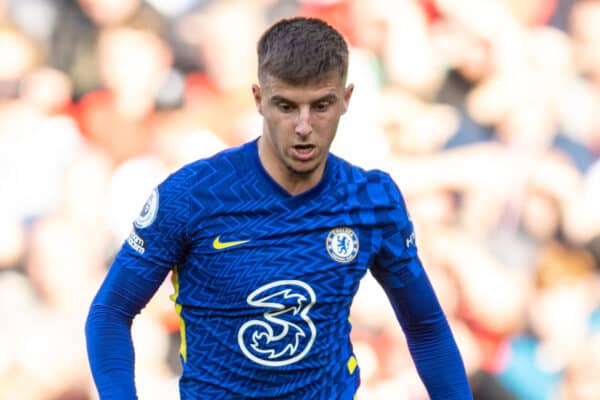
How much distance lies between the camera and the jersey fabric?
2.48 metres

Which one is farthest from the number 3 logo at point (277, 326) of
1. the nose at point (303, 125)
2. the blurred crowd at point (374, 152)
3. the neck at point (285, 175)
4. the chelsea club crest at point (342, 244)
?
the blurred crowd at point (374, 152)

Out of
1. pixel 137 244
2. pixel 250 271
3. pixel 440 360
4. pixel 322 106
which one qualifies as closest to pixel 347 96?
pixel 322 106

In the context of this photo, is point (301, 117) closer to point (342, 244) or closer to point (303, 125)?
point (303, 125)

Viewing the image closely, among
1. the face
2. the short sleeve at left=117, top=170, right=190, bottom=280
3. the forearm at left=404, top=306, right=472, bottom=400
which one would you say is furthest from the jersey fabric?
the forearm at left=404, top=306, right=472, bottom=400

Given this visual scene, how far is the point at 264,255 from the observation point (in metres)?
2.51

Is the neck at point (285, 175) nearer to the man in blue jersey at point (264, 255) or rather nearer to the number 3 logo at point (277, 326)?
the man in blue jersey at point (264, 255)

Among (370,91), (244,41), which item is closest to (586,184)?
(370,91)

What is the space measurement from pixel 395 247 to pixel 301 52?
540 millimetres

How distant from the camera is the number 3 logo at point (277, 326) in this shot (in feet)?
8.17

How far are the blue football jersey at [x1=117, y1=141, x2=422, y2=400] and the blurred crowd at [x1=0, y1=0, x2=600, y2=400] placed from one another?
6.04ft

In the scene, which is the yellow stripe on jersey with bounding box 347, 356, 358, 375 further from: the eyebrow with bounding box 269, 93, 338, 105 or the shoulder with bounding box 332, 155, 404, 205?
the eyebrow with bounding box 269, 93, 338, 105

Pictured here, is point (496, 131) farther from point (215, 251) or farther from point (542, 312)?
point (215, 251)

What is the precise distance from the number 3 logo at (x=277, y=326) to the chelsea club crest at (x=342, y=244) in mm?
117

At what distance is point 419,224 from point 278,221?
6.71 ft
